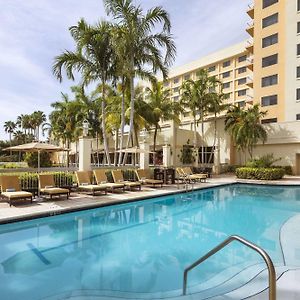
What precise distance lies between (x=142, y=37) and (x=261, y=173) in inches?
573

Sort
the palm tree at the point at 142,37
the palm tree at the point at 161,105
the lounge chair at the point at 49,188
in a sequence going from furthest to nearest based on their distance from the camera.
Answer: the palm tree at the point at 161,105 < the palm tree at the point at 142,37 < the lounge chair at the point at 49,188

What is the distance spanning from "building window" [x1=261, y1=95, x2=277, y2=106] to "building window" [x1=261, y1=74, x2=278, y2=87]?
163 centimetres

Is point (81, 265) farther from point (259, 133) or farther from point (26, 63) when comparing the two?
point (259, 133)

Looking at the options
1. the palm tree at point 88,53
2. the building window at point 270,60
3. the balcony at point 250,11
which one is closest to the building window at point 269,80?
the building window at point 270,60

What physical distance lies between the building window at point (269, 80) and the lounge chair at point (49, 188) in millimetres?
29623

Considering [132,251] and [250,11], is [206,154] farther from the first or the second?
[132,251]

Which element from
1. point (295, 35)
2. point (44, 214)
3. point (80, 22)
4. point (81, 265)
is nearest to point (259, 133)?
point (295, 35)

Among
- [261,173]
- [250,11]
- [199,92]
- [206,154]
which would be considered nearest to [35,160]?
[199,92]

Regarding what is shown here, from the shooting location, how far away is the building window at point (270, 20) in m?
33.6

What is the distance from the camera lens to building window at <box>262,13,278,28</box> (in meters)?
33.6

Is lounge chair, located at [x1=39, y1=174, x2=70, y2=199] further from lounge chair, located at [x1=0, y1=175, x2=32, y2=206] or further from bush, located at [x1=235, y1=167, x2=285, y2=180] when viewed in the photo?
bush, located at [x1=235, y1=167, x2=285, y2=180]

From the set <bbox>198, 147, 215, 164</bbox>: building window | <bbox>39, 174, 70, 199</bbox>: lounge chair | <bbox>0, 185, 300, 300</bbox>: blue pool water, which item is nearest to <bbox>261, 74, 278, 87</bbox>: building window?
<bbox>198, 147, 215, 164</bbox>: building window

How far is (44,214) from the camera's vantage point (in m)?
9.82

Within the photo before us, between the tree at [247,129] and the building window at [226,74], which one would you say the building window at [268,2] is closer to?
the tree at [247,129]
